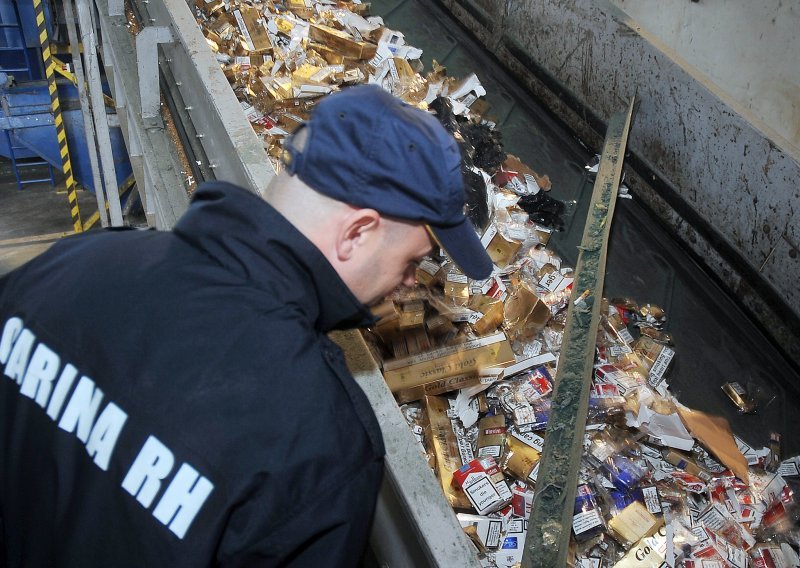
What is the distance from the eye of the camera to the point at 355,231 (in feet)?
3.92

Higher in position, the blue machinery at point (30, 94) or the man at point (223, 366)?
the man at point (223, 366)

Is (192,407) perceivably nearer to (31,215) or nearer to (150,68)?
(150,68)

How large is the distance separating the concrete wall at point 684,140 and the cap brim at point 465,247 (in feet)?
7.01

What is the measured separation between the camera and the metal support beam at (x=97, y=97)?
459 cm

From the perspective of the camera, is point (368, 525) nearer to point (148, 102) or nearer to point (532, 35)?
point (148, 102)

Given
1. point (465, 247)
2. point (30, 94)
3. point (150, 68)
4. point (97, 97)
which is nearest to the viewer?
point (465, 247)

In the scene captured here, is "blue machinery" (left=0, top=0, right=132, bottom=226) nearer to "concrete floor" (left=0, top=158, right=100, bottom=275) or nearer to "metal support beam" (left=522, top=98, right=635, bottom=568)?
"concrete floor" (left=0, top=158, right=100, bottom=275)

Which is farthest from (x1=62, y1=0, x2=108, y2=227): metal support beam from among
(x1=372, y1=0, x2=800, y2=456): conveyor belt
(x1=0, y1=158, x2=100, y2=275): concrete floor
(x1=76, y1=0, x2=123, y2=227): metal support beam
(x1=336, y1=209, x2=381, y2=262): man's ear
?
(x1=336, y1=209, x2=381, y2=262): man's ear

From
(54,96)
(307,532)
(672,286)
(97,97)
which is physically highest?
(307,532)

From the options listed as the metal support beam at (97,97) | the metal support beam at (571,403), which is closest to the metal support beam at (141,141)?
the metal support beam at (97,97)

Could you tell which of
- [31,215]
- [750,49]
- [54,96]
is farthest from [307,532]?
[31,215]

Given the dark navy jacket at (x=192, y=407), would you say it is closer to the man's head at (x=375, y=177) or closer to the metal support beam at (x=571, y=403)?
the man's head at (x=375, y=177)

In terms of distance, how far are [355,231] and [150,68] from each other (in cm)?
248

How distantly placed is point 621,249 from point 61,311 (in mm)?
2984
